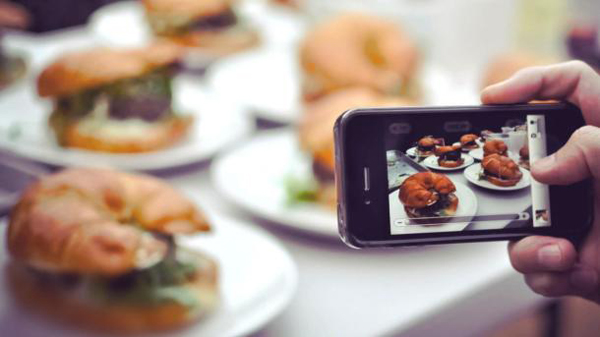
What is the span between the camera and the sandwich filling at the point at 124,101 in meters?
1.53

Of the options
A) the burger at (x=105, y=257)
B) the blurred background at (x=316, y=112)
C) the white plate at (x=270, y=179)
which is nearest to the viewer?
the burger at (x=105, y=257)

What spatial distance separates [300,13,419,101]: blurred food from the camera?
1689 millimetres

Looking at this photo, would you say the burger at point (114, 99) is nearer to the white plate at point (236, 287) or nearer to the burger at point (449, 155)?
the white plate at point (236, 287)

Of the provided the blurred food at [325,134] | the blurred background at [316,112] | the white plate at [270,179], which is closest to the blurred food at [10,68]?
the blurred background at [316,112]

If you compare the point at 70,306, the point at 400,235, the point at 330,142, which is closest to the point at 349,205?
the point at 400,235

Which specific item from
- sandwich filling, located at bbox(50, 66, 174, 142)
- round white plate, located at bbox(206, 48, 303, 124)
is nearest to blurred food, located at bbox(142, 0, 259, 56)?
round white plate, located at bbox(206, 48, 303, 124)

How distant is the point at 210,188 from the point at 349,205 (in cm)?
72

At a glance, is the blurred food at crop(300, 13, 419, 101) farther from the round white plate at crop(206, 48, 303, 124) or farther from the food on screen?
the food on screen

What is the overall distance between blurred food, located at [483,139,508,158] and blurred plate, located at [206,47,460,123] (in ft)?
2.93

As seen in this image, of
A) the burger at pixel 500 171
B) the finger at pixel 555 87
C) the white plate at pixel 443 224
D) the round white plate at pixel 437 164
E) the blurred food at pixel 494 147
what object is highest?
the finger at pixel 555 87

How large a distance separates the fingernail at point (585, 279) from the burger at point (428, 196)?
0.18 metres

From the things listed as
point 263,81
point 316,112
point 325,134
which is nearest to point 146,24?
point 263,81

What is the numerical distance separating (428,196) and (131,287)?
0.44 metres

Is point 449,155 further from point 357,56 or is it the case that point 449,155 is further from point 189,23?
point 189,23
